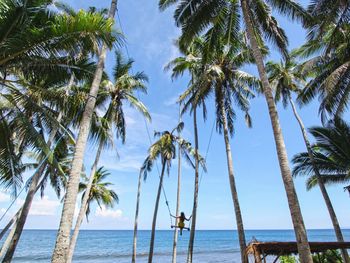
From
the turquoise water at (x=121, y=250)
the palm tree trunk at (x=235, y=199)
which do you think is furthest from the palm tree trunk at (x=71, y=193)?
the turquoise water at (x=121, y=250)

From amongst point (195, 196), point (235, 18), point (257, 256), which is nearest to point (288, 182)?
point (257, 256)

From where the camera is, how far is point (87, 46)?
7055 millimetres

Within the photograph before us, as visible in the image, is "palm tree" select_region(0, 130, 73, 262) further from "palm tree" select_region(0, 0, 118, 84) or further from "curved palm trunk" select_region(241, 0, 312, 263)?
"curved palm trunk" select_region(241, 0, 312, 263)

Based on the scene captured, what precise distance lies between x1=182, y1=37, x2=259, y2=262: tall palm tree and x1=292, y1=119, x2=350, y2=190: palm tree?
3.38 meters

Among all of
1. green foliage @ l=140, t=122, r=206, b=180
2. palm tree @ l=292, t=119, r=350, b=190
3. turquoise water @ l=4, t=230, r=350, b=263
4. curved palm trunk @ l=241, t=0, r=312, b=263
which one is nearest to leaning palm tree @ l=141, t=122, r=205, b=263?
green foliage @ l=140, t=122, r=206, b=180

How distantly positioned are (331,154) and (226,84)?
5.65 m

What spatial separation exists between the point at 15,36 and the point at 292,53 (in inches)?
516

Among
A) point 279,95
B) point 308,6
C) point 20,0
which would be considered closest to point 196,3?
point 308,6

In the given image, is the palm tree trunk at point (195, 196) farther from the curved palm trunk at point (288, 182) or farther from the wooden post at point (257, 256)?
the curved palm trunk at point (288, 182)

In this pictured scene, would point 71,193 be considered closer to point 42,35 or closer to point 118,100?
point 42,35

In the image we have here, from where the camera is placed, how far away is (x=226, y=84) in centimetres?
1465

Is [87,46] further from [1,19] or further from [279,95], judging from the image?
[279,95]

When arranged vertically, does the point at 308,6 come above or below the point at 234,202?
above

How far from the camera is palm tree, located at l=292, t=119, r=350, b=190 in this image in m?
12.6
